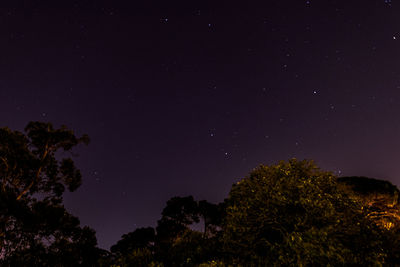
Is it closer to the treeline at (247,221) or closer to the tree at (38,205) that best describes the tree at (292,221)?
the treeline at (247,221)

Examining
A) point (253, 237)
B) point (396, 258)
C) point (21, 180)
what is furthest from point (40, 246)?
point (396, 258)

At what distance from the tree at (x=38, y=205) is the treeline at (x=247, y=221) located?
0.08 m

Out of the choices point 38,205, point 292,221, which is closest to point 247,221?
point 292,221

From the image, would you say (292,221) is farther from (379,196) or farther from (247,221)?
(379,196)

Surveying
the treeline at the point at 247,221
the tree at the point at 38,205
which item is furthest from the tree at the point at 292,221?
the tree at the point at 38,205

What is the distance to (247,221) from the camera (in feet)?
61.5

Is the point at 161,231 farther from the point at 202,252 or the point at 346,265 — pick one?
the point at 346,265

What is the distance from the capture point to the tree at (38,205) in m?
22.4

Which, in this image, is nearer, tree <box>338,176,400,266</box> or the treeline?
the treeline

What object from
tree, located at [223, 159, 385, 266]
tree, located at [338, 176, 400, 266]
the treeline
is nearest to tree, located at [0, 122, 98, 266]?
the treeline

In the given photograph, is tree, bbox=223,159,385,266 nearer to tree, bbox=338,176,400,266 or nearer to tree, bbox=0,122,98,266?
tree, bbox=338,176,400,266

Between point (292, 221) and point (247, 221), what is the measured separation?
2.75 metres

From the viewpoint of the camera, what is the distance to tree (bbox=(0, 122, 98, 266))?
22375mm

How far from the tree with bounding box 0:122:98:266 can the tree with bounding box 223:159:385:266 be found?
1434cm
